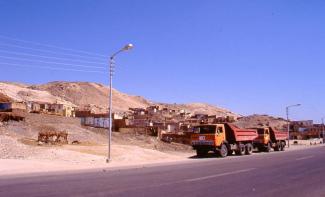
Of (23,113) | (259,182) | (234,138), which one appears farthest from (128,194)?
(23,113)

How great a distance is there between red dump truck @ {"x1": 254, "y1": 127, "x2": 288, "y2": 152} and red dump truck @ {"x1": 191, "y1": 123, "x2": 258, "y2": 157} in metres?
6.63

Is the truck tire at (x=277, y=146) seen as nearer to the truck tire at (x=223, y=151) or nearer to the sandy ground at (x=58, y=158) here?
the truck tire at (x=223, y=151)

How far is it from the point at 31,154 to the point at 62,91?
496ft

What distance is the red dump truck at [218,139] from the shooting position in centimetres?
3969

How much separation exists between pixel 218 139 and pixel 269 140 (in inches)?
606

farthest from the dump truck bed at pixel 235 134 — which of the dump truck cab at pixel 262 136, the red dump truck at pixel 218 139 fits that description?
the dump truck cab at pixel 262 136

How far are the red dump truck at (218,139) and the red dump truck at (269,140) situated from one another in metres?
6.63

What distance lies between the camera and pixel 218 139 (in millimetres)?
39969

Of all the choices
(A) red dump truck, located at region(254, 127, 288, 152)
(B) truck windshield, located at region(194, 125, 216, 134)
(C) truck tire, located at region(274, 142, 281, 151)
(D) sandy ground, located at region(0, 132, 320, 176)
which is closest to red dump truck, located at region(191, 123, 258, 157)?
(B) truck windshield, located at region(194, 125, 216, 134)

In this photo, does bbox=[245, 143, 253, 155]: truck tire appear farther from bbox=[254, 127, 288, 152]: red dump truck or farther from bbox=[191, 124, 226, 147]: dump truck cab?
bbox=[191, 124, 226, 147]: dump truck cab

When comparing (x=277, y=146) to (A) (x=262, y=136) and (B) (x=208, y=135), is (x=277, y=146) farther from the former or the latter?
(B) (x=208, y=135)

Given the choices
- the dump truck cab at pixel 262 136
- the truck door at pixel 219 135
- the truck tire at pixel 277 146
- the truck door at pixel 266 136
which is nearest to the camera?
the truck door at pixel 219 135

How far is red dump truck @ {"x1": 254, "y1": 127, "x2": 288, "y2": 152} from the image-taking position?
168 feet

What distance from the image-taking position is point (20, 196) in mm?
13172
